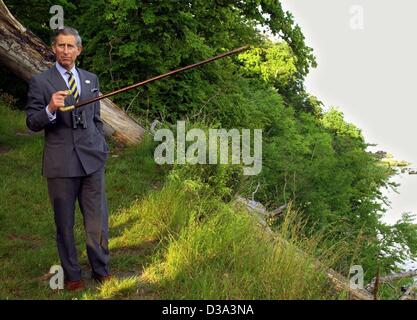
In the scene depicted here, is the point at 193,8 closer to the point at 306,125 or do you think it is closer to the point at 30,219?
the point at 30,219

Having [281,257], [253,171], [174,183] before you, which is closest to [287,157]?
[253,171]

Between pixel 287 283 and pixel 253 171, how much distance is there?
470 centimetres

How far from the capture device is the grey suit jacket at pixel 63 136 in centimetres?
423

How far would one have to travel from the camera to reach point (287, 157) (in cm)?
2270

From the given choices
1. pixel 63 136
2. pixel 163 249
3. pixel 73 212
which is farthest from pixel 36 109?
pixel 163 249

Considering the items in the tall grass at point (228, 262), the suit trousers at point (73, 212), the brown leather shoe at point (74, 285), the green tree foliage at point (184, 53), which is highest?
the green tree foliage at point (184, 53)

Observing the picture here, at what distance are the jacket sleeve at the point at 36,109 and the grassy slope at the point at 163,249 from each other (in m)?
1.51

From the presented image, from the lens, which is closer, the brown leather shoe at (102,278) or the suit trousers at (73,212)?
the suit trousers at (73,212)

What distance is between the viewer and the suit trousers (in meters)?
4.39

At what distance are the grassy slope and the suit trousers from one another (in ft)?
0.99

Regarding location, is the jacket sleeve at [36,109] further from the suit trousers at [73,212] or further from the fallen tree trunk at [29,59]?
the fallen tree trunk at [29,59]
